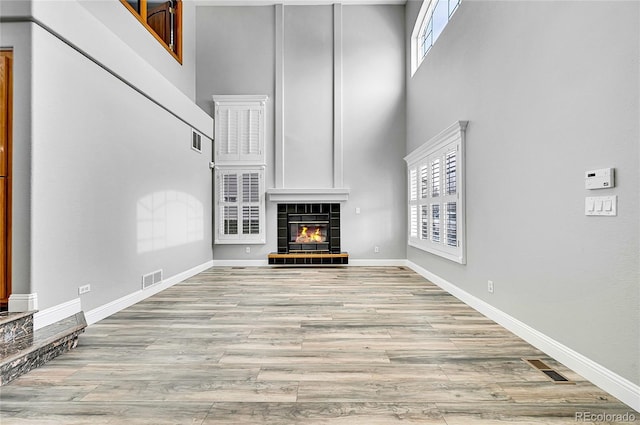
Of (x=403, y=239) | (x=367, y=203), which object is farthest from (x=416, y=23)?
(x=403, y=239)

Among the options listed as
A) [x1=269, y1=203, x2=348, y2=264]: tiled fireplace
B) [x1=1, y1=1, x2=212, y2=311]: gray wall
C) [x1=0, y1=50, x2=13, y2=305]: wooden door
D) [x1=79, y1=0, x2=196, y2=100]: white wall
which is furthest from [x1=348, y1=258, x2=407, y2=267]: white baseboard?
[x1=0, y1=50, x2=13, y2=305]: wooden door

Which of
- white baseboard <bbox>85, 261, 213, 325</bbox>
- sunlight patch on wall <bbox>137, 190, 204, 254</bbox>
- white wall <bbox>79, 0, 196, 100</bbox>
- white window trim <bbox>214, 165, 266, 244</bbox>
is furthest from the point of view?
white window trim <bbox>214, 165, 266, 244</bbox>

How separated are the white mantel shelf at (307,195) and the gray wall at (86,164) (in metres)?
2.21

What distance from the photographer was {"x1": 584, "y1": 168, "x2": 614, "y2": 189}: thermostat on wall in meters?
1.93

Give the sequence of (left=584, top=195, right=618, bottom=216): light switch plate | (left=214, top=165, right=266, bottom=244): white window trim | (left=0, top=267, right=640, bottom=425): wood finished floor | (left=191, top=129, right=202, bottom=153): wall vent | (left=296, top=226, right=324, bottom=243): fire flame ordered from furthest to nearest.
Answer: (left=296, top=226, right=324, bottom=243): fire flame < (left=214, top=165, right=266, bottom=244): white window trim < (left=191, top=129, right=202, bottom=153): wall vent < (left=584, top=195, right=618, bottom=216): light switch plate < (left=0, top=267, right=640, bottom=425): wood finished floor

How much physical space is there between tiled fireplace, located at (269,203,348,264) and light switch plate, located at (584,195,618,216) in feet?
16.5

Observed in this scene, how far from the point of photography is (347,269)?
6.55m

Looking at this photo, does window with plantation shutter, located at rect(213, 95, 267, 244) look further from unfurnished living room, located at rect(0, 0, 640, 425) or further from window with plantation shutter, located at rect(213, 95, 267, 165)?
unfurnished living room, located at rect(0, 0, 640, 425)

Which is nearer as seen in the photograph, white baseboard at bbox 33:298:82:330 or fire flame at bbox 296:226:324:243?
white baseboard at bbox 33:298:82:330

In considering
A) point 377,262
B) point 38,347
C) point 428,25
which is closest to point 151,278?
point 38,347

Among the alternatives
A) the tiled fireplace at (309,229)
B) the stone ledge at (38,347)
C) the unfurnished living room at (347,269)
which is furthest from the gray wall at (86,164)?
the tiled fireplace at (309,229)

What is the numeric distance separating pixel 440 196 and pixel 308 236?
318 cm

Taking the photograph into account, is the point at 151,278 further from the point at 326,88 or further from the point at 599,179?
the point at 326,88

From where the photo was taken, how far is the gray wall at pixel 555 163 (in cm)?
187
